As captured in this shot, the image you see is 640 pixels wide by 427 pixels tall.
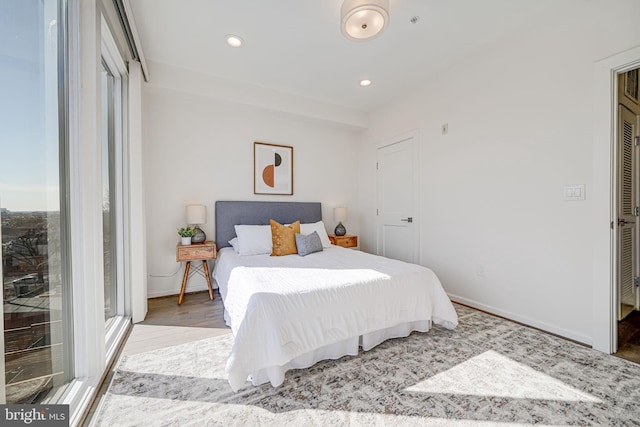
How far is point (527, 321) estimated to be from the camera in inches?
97.8

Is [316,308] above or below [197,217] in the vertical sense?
below

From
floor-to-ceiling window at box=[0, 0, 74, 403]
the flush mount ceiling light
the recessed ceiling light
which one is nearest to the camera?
floor-to-ceiling window at box=[0, 0, 74, 403]

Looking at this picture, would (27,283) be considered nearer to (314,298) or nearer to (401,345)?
(314,298)

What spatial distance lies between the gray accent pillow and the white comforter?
465 millimetres

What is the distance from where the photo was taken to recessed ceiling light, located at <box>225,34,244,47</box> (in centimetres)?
259

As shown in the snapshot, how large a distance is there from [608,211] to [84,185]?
3.66m

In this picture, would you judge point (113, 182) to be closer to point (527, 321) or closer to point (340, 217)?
point (340, 217)

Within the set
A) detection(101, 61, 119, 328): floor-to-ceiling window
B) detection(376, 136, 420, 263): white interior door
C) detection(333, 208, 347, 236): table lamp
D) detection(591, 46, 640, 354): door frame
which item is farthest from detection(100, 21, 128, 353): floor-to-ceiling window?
detection(591, 46, 640, 354): door frame

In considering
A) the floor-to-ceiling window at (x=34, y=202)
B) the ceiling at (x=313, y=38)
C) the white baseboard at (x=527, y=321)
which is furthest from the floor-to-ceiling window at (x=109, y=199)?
the white baseboard at (x=527, y=321)

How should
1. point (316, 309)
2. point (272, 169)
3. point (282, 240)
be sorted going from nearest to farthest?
1. point (316, 309)
2. point (282, 240)
3. point (272, 169)

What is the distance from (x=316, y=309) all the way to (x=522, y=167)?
2.41m

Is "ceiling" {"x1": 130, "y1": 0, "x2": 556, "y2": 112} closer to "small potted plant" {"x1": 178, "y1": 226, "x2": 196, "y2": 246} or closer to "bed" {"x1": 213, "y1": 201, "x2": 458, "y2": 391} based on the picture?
"small potted plant" {"x1": 178, "y1": 226, "x2": 196, "y2": 246}

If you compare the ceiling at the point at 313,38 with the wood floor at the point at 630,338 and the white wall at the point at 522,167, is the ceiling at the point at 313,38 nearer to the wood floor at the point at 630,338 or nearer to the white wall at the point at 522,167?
the white wall at the point at 522,167

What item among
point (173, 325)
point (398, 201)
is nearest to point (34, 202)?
point (173, 325)
